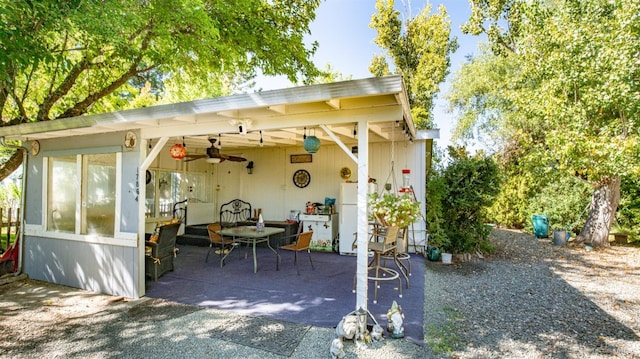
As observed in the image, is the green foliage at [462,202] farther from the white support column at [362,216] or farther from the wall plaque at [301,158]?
the white support column at [362,216]

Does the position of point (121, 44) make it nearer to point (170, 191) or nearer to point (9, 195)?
point (170, 191)

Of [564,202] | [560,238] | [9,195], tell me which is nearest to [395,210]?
[560,238]

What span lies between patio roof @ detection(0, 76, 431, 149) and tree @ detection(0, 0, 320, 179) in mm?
871

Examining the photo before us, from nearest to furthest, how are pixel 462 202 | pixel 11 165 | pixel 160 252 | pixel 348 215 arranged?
1. pixel 160 252
2. pixel 11 165
3. pixel 462 202
4. pixel 348 215

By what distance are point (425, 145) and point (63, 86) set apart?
7449 mm

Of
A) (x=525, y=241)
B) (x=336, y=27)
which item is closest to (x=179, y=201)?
(x=336, y=27)

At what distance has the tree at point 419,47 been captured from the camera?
1317 cm

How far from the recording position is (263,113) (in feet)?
12.2

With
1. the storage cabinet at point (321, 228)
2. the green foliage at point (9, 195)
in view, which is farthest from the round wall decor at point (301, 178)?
the green foliage at point (9, 195)

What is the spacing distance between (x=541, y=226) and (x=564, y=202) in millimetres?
973

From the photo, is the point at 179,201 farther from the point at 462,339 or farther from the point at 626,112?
the point at 626,112

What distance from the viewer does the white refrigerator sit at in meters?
6.52

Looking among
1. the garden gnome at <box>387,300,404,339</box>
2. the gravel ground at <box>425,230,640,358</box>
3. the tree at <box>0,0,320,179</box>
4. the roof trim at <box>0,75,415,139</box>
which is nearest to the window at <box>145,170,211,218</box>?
the tree at <box>0,0,320,179</box>

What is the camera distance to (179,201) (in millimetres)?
8367
